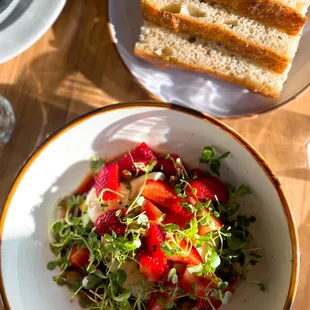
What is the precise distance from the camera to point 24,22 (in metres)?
1.20

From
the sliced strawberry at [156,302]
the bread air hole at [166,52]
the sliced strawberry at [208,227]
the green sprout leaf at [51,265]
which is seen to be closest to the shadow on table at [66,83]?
the bread air hole at [166,52]

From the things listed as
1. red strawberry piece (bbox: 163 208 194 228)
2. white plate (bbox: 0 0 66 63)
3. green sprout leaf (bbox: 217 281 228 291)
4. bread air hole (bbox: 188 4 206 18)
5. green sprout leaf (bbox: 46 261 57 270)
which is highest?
bread air hole (bbox: 188 4 206 18)

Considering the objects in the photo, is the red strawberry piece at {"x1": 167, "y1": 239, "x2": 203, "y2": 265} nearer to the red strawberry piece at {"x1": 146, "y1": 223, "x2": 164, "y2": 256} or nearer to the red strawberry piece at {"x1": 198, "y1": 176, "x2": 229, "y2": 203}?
the red strawberry piece at {"x1": 146, "y1": 223, "x2": 164, "y2": 256}

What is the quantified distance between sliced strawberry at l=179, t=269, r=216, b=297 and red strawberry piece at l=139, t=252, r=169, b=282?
0.04m

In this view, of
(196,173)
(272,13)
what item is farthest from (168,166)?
(272,13)

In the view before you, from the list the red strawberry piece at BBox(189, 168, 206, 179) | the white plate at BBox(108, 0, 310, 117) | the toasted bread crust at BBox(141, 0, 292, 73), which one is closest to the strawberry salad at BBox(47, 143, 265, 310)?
the red strawberry piece at BBox(189, 168, 206, 179)

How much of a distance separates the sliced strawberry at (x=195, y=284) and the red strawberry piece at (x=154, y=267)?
4cm

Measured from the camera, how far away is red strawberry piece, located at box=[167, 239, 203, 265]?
1072 millimetres

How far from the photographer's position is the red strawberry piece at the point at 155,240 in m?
1.08

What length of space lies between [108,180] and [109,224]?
98mm

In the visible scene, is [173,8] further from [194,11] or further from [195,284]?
[195,284]

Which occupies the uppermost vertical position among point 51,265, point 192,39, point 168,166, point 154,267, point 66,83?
point 192,39

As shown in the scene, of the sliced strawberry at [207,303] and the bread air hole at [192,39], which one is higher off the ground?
the bread air hole at [192,39]

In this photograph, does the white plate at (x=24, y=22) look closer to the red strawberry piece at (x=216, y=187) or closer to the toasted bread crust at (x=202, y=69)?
the toasted bread crust at (x=202, y=69)
